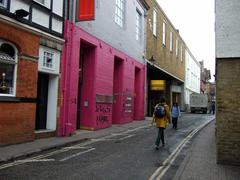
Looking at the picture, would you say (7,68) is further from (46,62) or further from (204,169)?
(204,169)

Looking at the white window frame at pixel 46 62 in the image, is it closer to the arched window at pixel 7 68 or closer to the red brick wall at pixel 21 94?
the red brick wall at pixel 21 94

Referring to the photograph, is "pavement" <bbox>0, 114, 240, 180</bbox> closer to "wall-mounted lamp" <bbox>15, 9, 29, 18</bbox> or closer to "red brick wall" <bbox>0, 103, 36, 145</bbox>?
"red brick wall" <bbox>0, 103, 36, 145</bbox>

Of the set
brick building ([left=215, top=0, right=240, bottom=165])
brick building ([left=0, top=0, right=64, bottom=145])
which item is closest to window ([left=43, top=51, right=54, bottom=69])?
brick building ([left=0, top=0, right=64, bottom=145])

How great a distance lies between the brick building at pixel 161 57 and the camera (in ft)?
102

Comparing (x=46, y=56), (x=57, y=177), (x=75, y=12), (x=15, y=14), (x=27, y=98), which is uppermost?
(x=75, y=12)

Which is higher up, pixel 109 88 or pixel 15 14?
pixel 15 14

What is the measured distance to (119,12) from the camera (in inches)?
890

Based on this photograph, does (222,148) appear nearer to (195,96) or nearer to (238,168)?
(238,168)

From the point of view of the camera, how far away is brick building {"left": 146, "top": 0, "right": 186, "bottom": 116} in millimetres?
31094

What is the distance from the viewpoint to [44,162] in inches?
359

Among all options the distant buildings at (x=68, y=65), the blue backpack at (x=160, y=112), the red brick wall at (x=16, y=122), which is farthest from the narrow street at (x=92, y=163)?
the distant buildings at (x=68, y=65)

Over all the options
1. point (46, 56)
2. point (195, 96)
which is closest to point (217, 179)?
point (46, 56)

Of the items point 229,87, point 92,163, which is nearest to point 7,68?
point 92,163

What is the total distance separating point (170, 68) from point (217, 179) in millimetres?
32914
